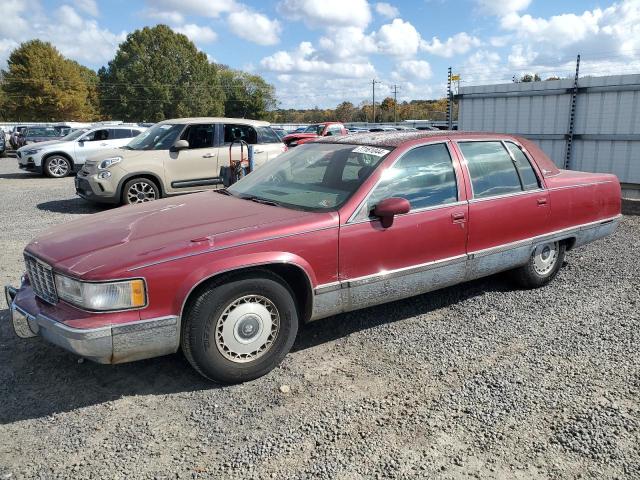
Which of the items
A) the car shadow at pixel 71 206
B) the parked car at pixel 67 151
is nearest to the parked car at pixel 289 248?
the car shadow at pixel 71 206

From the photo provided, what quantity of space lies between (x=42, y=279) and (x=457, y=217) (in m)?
3.10

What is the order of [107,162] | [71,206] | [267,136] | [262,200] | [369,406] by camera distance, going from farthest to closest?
[267,136] < [71,206] < [107,162] < [262,200] < [369,406]

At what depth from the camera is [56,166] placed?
15734mm

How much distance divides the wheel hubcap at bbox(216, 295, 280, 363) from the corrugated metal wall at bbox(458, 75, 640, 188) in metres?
9.15

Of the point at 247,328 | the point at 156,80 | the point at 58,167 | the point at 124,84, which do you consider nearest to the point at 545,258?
the point at 247,328

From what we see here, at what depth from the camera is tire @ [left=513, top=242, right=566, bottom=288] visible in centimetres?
503

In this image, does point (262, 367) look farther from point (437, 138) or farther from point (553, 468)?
point (437, 138)

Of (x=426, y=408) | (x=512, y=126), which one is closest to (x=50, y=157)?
(x=512, y=126)

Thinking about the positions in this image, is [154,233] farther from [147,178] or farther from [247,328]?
[147,178]

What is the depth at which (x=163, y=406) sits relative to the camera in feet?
10.4

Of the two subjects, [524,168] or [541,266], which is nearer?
[524,168]

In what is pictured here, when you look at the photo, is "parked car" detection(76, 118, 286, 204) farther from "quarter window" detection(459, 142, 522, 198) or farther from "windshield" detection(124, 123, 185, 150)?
"quarter window" detection(459, 142, 522, 198)

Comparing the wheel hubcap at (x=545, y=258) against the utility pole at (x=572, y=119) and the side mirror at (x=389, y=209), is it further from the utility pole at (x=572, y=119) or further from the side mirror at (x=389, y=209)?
the utility pole at (x=572, y=119)

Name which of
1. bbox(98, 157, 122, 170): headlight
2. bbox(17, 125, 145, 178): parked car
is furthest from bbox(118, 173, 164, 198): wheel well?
bbox(17, 125, 145, 178): parked car
